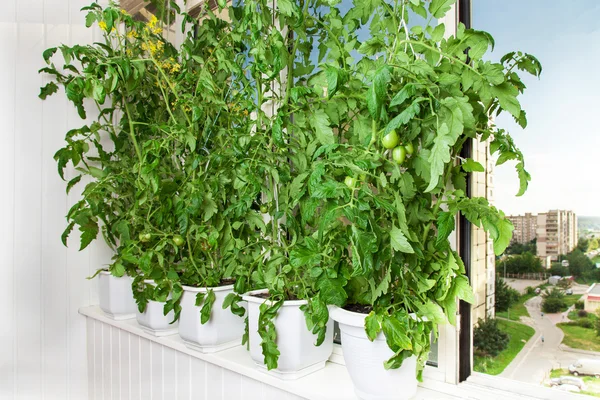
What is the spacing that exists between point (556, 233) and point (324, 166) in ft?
1.71

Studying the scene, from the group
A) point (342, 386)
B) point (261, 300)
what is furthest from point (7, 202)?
point (342, 386)

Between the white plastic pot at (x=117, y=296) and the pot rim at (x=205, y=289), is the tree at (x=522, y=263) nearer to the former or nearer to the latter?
the pot rim at (x=205, y=289)

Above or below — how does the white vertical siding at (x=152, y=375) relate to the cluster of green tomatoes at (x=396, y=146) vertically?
below

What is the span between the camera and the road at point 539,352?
88cm

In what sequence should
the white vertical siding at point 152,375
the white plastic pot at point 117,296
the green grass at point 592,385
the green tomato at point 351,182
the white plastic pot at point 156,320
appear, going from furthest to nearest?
the white plastic pot at point 117,296, the white plastic pot at point 156,320, the white vertical siding at point 152,375, the green grass at point 592,385, the green tomato at point 351,182

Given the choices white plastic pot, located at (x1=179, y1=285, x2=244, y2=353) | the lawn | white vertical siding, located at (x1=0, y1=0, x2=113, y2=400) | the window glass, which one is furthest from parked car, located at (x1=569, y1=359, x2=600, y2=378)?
white vertical siding, located at (x1=0, y1=0, x2=113, y2=400)

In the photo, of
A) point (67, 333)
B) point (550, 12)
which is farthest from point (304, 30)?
point (67, 333)

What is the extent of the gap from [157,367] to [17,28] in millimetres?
1498

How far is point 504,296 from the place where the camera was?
37.9 inches

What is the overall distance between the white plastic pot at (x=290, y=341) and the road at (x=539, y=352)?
0.44m

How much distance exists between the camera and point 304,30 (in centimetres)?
113

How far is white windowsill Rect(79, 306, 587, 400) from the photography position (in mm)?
918

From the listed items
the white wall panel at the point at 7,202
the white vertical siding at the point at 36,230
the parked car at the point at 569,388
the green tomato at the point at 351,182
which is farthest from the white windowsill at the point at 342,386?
the white wall panel at the point at 7,202

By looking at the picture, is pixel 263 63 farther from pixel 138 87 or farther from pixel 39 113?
pixel 39 113
